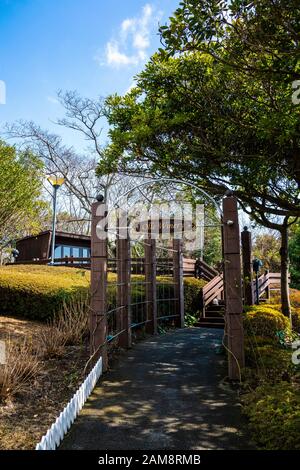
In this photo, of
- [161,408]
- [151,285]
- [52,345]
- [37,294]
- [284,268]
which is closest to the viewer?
[161,408]

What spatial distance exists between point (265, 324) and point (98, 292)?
3.46 m

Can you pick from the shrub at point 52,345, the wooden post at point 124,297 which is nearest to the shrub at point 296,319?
the wooden post at point 124,297

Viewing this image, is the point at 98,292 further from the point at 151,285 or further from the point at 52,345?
the point at 151,285

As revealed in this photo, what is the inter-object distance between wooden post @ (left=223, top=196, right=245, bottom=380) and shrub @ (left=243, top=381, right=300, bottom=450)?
0.64 meters

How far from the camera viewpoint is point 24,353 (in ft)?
16.3

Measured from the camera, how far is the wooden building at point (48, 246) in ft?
67.0

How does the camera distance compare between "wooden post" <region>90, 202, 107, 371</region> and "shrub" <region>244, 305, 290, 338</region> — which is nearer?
"wooden post" <region>90, 202, 107, 371</region>

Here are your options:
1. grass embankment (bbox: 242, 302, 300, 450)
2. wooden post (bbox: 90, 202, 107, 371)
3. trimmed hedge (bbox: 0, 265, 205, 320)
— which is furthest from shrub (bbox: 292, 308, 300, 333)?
wooden post (bbox: 90, 202, 107, 371)

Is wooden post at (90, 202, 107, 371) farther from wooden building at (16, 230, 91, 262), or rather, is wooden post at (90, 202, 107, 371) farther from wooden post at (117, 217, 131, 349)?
wooden building at (16, 230, 91, 262)

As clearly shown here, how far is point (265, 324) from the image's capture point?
23.8 ft

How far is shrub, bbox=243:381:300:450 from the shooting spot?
340cm

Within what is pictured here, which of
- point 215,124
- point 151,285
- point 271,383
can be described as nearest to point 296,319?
point 151,285

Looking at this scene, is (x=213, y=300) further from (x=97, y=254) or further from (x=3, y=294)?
(x=97, y=254)
